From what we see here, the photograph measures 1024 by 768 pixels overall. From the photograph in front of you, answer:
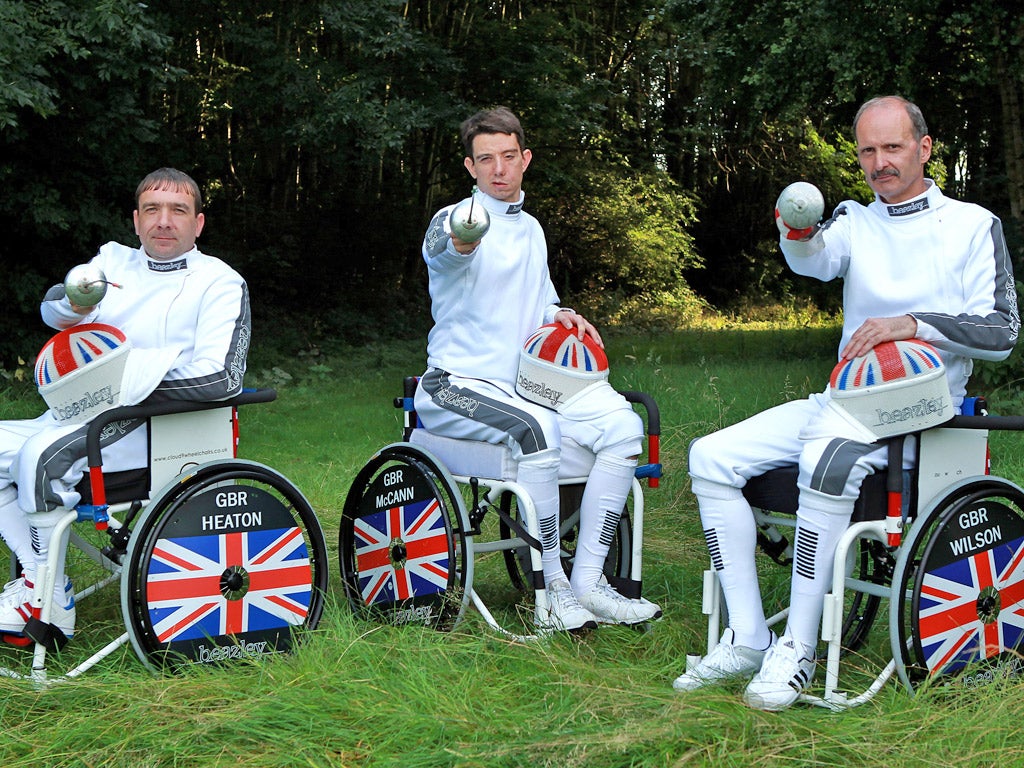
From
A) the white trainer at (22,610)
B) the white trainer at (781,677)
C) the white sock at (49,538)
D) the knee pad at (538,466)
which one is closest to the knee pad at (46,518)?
the white sock at (49,538)

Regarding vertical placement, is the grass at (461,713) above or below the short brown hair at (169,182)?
below

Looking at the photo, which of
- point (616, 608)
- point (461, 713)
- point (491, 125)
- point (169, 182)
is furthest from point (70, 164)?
point (461, 713)

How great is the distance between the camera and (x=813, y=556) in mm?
2959

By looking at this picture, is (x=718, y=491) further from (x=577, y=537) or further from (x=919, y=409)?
(x=577, y=537)

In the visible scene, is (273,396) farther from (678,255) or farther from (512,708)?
(678,255)

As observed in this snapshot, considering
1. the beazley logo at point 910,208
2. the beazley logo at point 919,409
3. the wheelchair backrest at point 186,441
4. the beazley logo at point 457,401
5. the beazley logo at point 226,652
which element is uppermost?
the beazley logo at point 910,208

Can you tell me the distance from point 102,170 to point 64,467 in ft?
30.0

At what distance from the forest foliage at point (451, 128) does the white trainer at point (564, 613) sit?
6.44 m

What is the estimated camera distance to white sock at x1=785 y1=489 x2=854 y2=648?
116 inches

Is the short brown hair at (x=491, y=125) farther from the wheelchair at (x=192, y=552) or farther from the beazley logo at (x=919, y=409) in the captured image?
the beazley logo at (x=919, y=409)

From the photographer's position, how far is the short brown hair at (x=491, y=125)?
3.95 meters

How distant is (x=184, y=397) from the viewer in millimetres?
3369

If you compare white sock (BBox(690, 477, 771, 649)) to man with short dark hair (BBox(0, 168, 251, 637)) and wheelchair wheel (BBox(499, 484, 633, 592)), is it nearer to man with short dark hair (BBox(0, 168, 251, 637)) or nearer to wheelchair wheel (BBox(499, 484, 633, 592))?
wheelchair wheel (BBox(499, 484, 633, 592))

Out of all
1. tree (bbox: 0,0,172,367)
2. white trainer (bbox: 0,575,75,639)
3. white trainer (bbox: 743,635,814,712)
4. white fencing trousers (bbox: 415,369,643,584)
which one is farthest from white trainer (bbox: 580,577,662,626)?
tree (bbox: 0,0,172,367)
